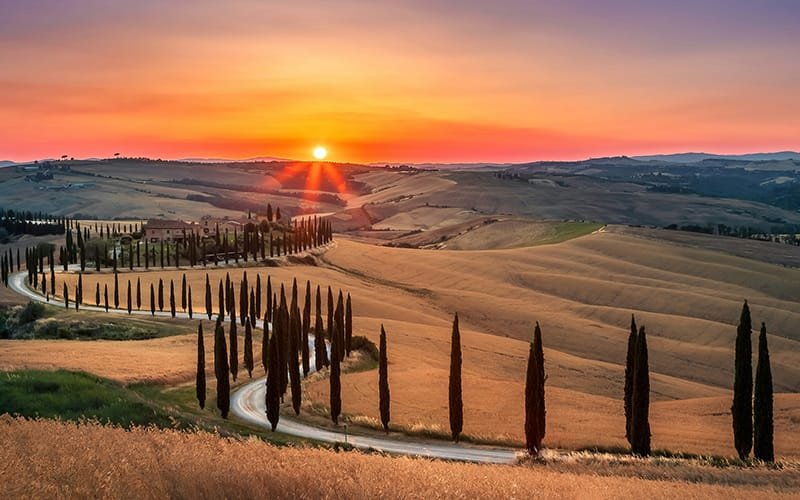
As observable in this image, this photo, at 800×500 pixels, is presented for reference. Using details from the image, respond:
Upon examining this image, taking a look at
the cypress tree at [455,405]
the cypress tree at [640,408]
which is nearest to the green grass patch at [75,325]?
the cypress tree at [455,405]

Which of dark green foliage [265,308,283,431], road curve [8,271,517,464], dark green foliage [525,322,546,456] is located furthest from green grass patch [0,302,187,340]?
dark green foliage [525,322,546,456]

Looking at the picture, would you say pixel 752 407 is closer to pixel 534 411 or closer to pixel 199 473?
pixel 534 411

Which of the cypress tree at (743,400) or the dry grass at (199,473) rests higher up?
the dry grass at (199,473)

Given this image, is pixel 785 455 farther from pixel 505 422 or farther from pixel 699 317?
pixel 699 317

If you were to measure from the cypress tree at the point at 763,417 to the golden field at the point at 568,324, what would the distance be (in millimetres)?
1822

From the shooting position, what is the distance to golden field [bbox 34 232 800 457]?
1986 inches

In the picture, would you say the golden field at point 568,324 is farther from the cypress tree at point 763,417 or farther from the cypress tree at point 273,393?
the cypress tree at point 273,393

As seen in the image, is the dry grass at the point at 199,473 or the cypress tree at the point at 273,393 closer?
the dry grass at the point at 199,473

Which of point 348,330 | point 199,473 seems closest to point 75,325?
point 348,330

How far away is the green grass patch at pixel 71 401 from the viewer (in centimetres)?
2980

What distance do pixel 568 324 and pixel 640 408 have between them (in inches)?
2436

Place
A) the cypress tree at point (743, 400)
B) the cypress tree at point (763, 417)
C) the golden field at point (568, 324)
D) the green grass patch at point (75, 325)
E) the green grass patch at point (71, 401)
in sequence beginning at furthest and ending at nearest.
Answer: the green grass patch at point (75, 325), the golden field at point (568, 324), the cypress tree at point (743, 400), the cypress tree at point (763, 417), the green grass patch at point (71, 401)

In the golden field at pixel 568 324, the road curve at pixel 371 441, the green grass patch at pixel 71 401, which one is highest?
the green grass patch at pixel 71 401

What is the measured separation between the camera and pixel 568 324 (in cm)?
10281
